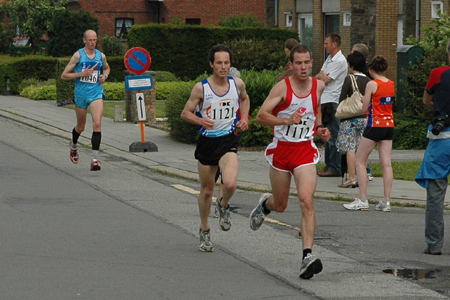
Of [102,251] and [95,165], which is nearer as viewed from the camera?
[102,251]

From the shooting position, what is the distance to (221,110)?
7.55 metres

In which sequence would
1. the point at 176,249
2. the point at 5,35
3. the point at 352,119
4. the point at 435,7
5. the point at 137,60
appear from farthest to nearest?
the point at 5,35 → the point at 435,7 → the point at 137,60 → the point at 352,119 → the point at 176,249

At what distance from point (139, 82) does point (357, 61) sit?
5849 mm

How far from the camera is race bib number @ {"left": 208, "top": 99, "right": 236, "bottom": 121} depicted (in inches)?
297

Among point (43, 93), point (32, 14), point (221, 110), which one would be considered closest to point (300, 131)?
point (221, 110)

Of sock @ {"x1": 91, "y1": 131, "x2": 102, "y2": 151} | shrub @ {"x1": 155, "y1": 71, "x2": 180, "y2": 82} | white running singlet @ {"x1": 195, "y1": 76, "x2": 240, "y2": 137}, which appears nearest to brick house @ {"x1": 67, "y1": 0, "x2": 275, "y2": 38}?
shrub @ {"x1": 155, "y1": 71, "x2": 180, "y2": 82}

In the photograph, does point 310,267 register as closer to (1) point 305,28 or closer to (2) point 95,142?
(2) point 95,142

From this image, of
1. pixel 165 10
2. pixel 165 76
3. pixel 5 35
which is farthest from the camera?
pixel 165 10

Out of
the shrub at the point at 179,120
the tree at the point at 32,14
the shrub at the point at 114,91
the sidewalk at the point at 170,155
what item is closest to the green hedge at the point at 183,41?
the shrub at the point at 114,91

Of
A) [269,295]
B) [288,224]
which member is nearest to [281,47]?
[288,224]

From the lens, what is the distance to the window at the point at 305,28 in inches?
1485

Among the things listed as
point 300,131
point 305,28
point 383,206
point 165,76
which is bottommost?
point 383,206

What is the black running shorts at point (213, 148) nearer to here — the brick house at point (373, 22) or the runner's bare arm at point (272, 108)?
the runner's bare arm at point (272, 108)

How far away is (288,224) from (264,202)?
1.44 m
